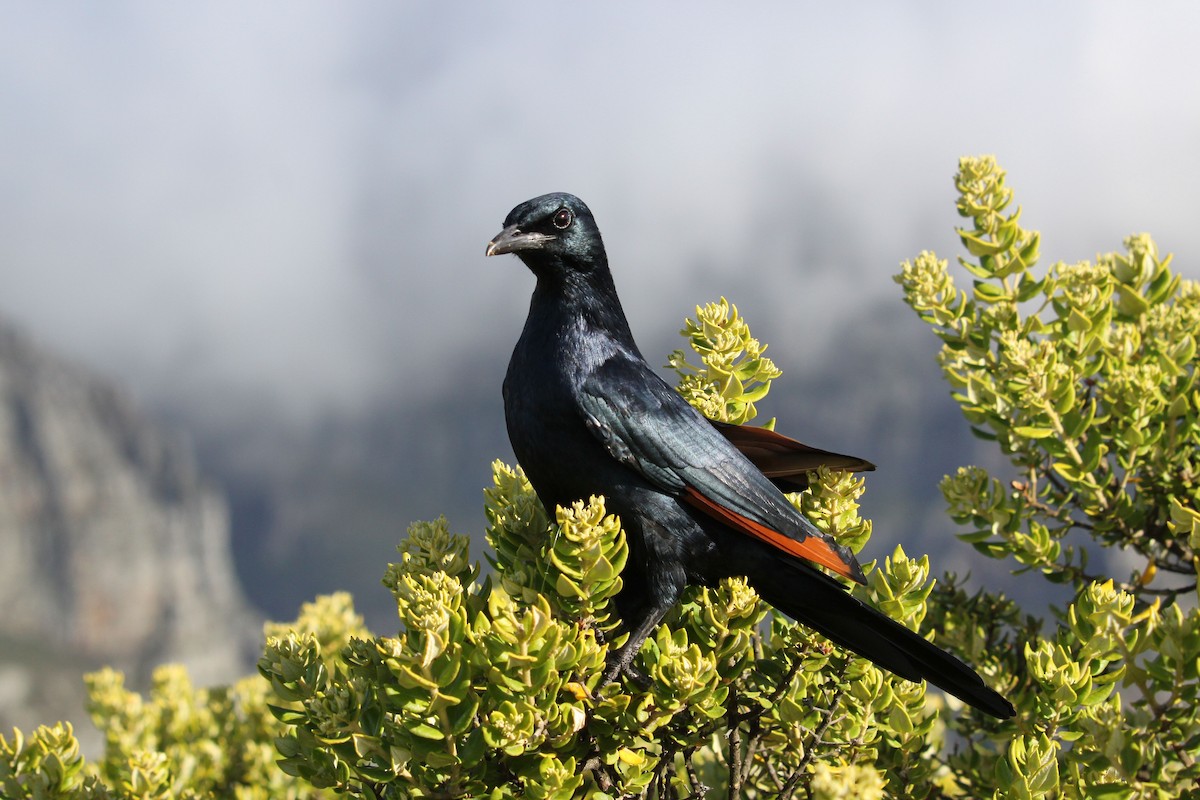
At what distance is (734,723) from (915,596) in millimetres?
596

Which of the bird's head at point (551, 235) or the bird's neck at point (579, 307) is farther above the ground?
the bird's head at point (551, 235)

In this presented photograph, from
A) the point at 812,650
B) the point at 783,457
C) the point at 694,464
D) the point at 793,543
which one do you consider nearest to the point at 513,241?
the point at 694,464

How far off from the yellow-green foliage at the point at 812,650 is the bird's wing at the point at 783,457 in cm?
7

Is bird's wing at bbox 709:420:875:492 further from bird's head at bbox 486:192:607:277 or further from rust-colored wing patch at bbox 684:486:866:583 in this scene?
bird's head at bbox 486:192:607:277

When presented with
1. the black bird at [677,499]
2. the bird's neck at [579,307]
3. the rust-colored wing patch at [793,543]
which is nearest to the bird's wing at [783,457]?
the black bird at [677,499]

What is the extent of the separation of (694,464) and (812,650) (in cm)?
61

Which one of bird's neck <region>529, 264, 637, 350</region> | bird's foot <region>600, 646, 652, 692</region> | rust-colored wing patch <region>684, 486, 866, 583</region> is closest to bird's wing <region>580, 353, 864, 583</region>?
rust-colored wing patch <region>684, 486, 866, 583</region>

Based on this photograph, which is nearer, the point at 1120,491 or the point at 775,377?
the point at 775,377

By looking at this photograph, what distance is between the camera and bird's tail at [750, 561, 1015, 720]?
2545 mm

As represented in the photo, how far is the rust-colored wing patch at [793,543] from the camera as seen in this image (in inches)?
100

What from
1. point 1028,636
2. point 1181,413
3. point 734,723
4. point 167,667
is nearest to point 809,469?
point 734,723

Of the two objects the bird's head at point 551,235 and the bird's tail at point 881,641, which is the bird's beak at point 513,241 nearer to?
the bird's head at point 551,235

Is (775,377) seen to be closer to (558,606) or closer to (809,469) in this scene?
(809,469)

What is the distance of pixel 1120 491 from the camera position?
3473 mm
